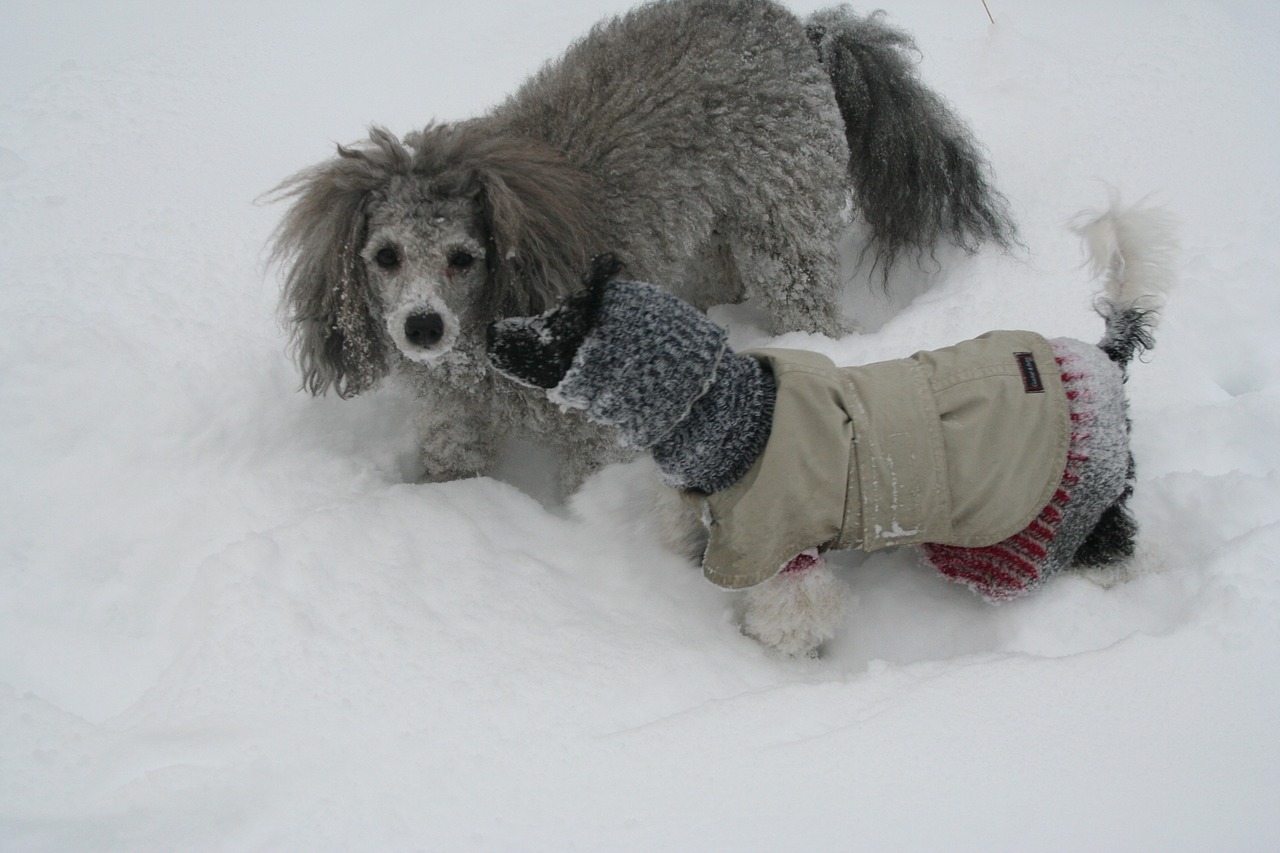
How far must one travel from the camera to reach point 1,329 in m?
2.13

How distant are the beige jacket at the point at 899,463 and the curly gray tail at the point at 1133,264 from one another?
24 centimetres

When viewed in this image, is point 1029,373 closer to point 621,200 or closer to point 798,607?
point 798,607

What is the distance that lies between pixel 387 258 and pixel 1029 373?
A: 157 centimetres

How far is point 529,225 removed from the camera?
207 centimetres

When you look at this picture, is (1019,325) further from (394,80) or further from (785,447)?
(394,80)

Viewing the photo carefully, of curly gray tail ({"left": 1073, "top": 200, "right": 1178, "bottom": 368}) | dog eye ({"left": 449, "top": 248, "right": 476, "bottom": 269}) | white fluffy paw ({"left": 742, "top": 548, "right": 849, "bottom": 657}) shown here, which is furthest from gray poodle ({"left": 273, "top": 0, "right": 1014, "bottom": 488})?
curly gray tail ({"left": 1073, "top": 200, "right": 1178, "bottom": 368})

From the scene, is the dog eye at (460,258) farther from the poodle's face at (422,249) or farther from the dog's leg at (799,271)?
the dog's leg at (799,271)

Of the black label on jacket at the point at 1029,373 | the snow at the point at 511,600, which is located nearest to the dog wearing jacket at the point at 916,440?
the black label on jacket at the point at 1029,373

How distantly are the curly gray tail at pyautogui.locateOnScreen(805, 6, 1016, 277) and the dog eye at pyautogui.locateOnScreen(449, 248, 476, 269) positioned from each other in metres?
1.59

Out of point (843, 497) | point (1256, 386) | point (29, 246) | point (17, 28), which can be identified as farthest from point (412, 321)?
point (17, 28)

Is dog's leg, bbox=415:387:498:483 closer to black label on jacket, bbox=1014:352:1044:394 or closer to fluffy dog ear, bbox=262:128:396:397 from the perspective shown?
fluffy dog ear, bbox=262:128:396:397

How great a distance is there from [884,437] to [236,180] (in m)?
2.74

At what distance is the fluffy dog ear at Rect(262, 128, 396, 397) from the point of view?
2.05m

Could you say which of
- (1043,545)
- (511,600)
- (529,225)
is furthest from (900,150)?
(511,600)
